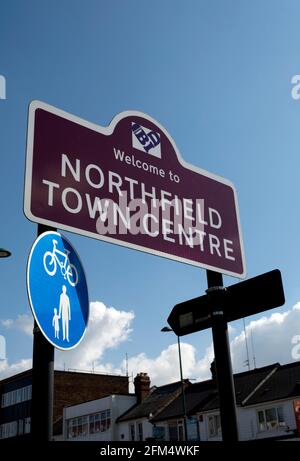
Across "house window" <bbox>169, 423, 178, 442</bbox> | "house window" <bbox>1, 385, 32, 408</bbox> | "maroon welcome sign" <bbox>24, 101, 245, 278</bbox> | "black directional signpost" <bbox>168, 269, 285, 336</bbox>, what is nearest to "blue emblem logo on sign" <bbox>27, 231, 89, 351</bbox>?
"maroon welcome sign" <bbox>24, 101, 245, 278</bbox>

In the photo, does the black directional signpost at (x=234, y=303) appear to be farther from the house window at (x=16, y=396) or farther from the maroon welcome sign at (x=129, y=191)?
the house window at (x=16, y=396)

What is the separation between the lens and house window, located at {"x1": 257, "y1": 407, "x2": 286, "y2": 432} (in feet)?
109

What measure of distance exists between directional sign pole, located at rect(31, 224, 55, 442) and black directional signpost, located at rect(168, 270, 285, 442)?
1271 mm

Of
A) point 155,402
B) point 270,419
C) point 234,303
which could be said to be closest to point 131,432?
point 155,402

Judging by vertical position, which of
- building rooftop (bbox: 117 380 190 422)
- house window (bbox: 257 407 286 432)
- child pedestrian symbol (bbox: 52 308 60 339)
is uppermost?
building rooftop (bbox: 117 380 190 422)

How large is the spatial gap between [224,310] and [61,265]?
4.61 feet

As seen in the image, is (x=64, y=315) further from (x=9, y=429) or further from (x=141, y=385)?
(x=9, y=429)

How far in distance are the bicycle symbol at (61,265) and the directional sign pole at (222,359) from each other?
124 centimetres

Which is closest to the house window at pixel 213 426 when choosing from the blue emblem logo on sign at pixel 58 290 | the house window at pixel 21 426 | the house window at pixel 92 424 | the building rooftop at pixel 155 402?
the building rooftop at pixel 155 402

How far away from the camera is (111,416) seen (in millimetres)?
46812

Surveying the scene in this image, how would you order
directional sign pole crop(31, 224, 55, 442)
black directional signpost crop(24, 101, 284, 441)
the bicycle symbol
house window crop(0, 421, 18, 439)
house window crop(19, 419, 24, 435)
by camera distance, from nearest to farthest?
directional sign pole crop(31, 224, 55, 442) < the bicycle symbol < black directional signpost crop(24, 101, 284, 441) < house window crop(19, 419, 24, 435) < house window crop(0, 421, 18, 439)

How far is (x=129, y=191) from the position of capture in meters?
3.56

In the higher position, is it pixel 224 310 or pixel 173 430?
pixel 173 430

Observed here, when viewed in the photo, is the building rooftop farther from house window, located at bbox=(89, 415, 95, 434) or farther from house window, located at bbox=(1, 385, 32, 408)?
house window, located at bbox=(1, 385, 32, 408)
